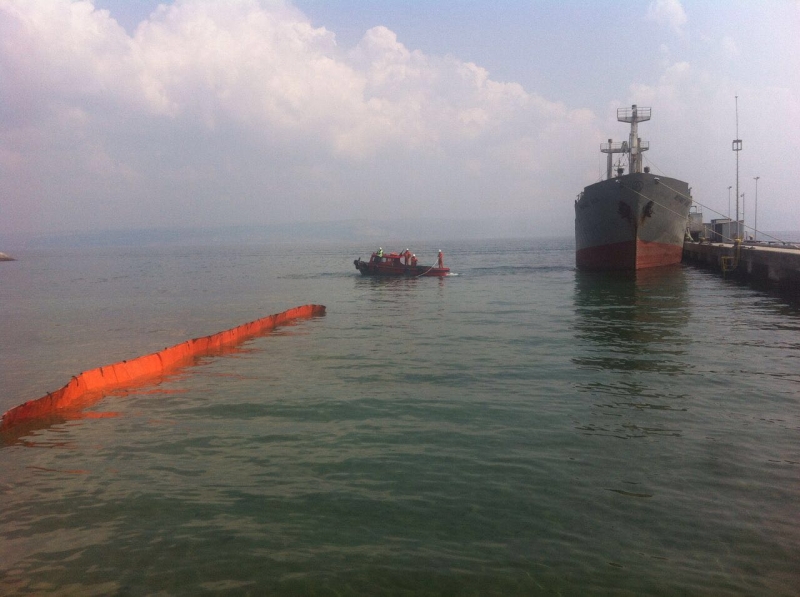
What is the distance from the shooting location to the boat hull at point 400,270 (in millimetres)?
44100

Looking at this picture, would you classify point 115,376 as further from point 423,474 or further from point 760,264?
point 760,264

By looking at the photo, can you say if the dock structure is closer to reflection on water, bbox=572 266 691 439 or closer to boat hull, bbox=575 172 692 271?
boat hull, bbox=575 172 692 271

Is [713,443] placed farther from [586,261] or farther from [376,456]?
[586,261]

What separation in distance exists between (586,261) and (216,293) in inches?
1034

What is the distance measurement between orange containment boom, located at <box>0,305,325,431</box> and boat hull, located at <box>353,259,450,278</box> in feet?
83.2

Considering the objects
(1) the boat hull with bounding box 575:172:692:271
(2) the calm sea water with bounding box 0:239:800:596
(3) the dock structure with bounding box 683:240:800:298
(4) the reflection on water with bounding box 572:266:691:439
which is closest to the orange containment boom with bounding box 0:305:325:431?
(2) the calm sea water with bounding box 0:239:800:596

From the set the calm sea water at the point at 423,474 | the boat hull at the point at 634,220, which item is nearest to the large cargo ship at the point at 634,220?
the boat hull at the point at 634,220

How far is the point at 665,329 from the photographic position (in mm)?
18500

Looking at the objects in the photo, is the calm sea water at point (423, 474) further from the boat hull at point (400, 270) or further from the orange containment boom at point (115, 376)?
the boat hull at point (400, 270)

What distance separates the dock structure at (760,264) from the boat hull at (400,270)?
18552mm

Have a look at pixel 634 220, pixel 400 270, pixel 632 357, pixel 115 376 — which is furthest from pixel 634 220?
pixel 115 376

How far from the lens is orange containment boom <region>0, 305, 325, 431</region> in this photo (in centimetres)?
995

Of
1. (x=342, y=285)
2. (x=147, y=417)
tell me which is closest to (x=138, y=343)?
(x=147, y=417)

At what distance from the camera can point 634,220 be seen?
3738cm
